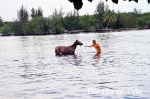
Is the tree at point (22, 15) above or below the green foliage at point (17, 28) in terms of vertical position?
above

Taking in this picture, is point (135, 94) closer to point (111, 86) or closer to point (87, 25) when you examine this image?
point (111, 86)

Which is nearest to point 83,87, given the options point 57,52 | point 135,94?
point 135,94

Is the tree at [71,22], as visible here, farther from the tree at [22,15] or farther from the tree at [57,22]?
the tree at [22,15]

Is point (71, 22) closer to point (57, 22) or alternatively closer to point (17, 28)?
point (57, 22)

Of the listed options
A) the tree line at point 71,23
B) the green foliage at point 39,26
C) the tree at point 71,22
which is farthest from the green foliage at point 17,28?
the tree at point 71,22

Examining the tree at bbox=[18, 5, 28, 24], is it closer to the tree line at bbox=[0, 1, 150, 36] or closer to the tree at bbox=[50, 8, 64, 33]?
the tree line at bbox=[0, 1, 150, 36]

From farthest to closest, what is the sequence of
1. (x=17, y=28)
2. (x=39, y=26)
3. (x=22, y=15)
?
(x=22, y=15), (x=17, y=28), (x=39, y=26)

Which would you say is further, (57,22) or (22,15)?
(22,15)

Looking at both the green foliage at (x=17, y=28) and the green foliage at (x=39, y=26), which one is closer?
the green foliage at (x=39, y=26)

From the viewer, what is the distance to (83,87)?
1302 centimetres

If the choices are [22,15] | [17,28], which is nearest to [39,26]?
[17,28]

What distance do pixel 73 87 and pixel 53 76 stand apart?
321cm

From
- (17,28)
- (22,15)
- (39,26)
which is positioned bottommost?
(17,28)

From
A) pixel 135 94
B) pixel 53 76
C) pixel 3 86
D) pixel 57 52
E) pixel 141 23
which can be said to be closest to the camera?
pixel 135 94
